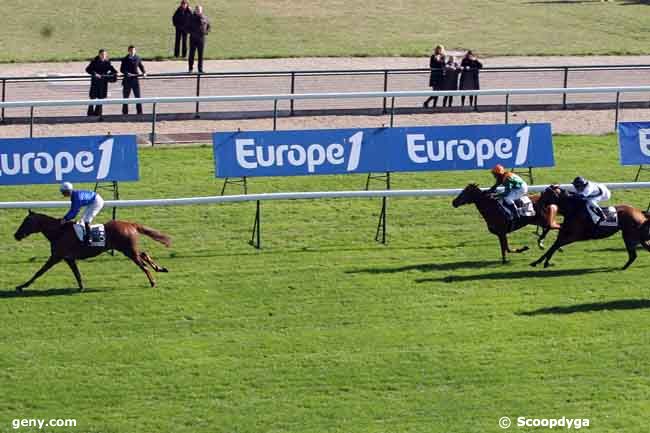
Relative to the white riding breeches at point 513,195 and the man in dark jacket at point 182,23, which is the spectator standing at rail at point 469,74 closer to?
the man in dark jacket at point 182,23

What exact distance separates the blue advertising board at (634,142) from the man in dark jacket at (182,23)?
13.2 meters

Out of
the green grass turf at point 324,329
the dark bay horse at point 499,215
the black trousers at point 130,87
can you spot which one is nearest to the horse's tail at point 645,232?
the green grass turf at point 324,329

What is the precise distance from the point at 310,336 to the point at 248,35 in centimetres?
2283

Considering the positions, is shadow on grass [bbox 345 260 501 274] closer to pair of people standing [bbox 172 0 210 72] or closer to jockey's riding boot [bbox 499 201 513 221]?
jockey's riding boot [bbox 499 201 513 221]

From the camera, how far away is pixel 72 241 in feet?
65.3

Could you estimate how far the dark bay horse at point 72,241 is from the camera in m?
19.9

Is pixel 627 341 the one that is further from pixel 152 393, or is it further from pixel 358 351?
pixel 152 393

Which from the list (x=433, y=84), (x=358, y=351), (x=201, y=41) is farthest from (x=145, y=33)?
(x=358, y=351)

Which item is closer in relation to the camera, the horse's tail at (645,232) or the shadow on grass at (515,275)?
the shadow on grass at (515,275)

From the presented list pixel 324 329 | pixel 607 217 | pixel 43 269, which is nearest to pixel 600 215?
pixel 607 217

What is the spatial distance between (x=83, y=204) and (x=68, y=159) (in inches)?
88.5

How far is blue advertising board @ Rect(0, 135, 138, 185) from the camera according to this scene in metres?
21.9

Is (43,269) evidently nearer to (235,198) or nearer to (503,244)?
(235,198)

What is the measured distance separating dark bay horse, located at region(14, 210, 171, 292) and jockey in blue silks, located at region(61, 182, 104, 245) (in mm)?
132
